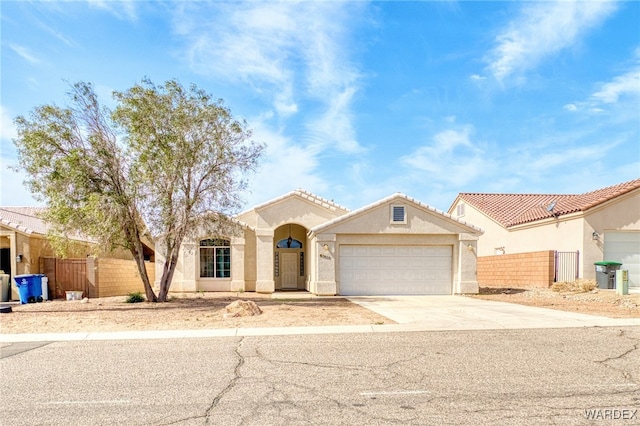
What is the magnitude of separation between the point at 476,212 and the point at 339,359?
26.5 metres

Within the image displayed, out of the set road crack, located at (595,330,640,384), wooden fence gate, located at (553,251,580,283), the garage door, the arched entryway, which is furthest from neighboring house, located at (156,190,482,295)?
road crack, located at (595,330,640,384)

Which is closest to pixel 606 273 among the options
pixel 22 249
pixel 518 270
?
pixel 518 270

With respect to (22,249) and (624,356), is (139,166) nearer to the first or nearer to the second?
(22,249)

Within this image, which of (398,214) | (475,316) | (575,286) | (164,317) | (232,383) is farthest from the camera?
(398,214)

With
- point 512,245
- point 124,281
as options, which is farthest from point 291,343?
point 512,245

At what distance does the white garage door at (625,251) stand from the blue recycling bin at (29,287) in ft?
78.2

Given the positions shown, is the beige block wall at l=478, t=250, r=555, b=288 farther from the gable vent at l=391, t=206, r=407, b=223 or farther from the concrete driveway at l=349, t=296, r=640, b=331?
the gable vent at l=391, t=206, r=407, b=223

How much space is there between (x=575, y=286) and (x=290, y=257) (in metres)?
13.5

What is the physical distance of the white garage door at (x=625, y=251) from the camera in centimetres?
2231

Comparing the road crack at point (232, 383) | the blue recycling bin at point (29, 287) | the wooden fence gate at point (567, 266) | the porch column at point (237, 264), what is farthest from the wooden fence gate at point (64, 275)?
the wooden fence gate at point (567, 266)

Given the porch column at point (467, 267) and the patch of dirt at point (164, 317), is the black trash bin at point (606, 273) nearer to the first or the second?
the porch column at point (467, 267)

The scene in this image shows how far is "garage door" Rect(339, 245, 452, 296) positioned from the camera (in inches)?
845

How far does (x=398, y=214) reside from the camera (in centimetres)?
2153

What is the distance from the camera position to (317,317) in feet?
43.8
